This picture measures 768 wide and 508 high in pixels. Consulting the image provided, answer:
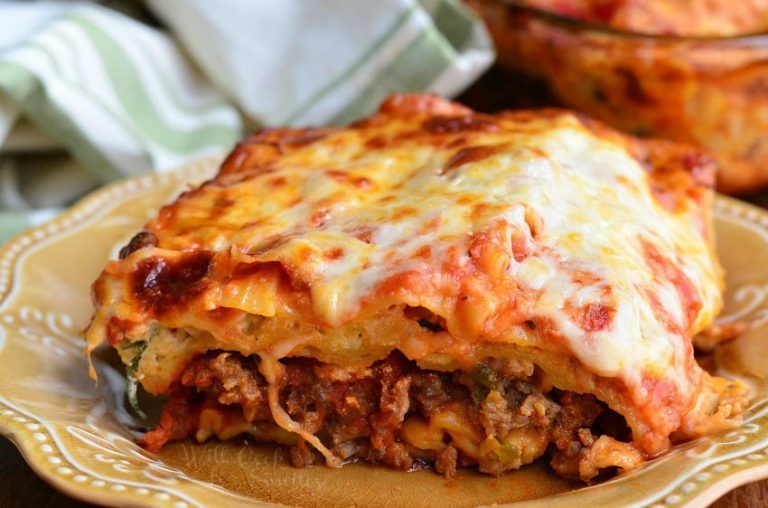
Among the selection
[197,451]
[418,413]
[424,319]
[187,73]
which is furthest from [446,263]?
[187,73]

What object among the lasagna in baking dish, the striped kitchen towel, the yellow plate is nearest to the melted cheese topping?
the lasagna in baking dish

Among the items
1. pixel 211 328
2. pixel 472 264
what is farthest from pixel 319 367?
pixel 472 264

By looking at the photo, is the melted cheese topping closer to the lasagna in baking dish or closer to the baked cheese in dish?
the lasagna in baking dish

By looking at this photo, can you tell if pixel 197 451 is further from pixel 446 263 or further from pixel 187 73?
pixel 187 73

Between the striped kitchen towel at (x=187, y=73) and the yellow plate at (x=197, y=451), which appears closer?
the yellow plate at (x=197, y=451)

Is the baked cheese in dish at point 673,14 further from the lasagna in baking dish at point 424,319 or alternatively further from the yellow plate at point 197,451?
the lasagna in baking dish at point 424,319

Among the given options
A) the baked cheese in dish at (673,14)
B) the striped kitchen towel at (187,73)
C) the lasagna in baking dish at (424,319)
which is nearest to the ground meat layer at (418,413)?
the lasagna in baking dish at (424,319)
